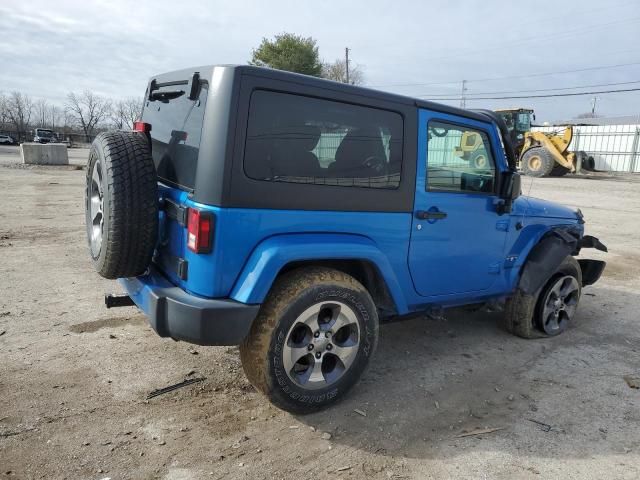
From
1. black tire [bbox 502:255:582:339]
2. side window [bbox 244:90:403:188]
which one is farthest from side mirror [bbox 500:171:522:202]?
side window [bbox 244:90:403:188]

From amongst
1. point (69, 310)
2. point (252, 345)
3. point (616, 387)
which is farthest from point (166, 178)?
point (616, 387)

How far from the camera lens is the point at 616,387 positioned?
3682mm

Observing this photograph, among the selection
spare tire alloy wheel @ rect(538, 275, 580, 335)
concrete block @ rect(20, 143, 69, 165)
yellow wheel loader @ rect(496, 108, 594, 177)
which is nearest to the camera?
spare tire alloy wheel @ rect(538, 275, 580, 335)

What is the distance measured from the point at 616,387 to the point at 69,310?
4666 mm

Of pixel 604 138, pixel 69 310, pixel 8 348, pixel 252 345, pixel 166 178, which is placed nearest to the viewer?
pixel 252 345

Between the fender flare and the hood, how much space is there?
6.29 ft

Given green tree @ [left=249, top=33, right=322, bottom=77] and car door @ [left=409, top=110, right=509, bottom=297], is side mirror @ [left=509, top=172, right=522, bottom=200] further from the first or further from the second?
green tree @ [left=249, top=33, right=322, bottom=77]

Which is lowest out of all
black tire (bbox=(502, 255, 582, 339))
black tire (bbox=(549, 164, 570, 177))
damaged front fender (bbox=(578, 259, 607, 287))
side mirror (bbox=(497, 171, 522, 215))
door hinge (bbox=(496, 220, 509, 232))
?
black tire (bbox=(502, 255, 582, 339))

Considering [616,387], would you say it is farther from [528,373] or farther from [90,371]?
[90,371]

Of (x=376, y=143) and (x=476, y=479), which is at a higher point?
(x=376, y=143)

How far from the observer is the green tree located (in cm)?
3725

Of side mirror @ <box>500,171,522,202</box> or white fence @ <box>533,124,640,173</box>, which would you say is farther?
white fence @ <box>533,124,640,173</box>

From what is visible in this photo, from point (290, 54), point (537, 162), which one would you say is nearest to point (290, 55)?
point (290, 54)

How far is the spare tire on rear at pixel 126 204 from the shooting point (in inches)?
109
